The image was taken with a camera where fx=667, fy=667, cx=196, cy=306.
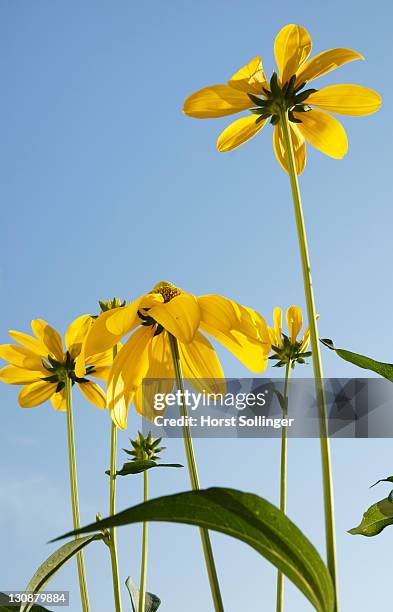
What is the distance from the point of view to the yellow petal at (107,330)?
0.84 m

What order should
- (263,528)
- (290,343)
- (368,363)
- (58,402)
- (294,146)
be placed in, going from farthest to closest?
(290,343), (58,402), (294,146), (368,363), (263,528)

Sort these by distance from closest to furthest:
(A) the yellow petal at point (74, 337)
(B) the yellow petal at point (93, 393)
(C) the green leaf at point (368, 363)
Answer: (C) the green leaf at point (368, 363), (A) the yellow petal at point (74, 337), (B) the yellow petal at point (93, 393)

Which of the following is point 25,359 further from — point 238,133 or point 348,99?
point 348,99

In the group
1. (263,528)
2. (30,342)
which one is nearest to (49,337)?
(30,342)

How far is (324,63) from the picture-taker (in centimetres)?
110

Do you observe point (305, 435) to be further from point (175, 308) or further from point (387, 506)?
point (175, 308)

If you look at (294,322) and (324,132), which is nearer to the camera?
(324,132)

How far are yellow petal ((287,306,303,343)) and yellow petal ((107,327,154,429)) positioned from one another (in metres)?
0.86

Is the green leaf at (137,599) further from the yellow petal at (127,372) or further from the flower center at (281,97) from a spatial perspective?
the flower center at (281,97)

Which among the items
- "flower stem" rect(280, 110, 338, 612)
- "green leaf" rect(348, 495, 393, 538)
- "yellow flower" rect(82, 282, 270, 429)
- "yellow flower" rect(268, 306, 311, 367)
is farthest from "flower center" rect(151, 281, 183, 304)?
"yellow flower" rect(268, 306, 311, 367)

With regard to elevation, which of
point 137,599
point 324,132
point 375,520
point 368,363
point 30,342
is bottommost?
point 137,599

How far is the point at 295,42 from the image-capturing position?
3.54 feet

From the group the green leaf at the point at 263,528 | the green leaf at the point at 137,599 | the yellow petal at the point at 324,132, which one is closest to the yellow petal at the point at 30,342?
the green leaf at the point at 137,599

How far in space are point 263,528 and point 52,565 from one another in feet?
1.08
